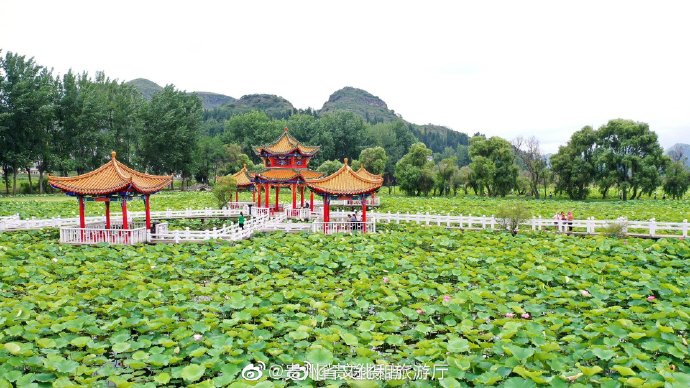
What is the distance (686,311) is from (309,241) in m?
10.6

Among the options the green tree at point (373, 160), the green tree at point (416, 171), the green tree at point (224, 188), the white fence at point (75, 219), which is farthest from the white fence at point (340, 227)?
the green tree at point (373, 160)

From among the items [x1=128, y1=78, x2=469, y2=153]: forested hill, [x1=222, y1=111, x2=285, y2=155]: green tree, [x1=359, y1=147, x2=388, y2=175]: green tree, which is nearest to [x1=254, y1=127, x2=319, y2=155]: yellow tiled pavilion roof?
[x1=359, y1=147, x2=388, y2=175]: green tree

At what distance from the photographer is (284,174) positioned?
2419 centimetres

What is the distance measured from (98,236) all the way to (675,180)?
150 ft

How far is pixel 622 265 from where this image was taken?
1195 cm

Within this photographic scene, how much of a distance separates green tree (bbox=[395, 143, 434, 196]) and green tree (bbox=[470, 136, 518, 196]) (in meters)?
4.43

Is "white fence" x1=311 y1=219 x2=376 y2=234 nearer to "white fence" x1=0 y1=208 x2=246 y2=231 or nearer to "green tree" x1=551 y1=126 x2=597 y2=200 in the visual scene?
"white fence" x1=0 y1=208 x2=246 y2=231

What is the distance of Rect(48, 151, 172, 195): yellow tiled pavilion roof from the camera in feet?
52.6

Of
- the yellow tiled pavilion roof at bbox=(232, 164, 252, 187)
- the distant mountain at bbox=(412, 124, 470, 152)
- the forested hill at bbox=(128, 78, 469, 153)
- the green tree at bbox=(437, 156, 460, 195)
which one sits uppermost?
the forested hill at bbox=(128, 78, 469, 153)

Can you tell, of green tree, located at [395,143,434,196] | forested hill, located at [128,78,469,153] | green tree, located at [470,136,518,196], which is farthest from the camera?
forested hill, located at [128,78,469,153]

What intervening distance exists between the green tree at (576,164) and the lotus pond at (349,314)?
29.0 meters

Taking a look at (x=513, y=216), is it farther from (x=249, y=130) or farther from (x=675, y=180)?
(x=249, y=130)

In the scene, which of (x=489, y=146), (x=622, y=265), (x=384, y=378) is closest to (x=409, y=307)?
(x=384, y=378)

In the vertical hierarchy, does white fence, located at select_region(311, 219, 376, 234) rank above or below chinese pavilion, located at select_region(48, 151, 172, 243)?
below
